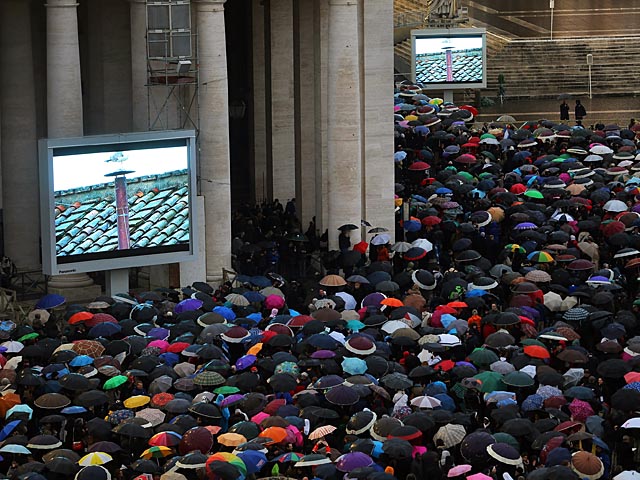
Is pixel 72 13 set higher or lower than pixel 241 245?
higher

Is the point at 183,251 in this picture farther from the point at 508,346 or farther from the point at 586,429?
the point at 586,429

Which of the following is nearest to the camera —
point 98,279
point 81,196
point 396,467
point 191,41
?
point 396,467

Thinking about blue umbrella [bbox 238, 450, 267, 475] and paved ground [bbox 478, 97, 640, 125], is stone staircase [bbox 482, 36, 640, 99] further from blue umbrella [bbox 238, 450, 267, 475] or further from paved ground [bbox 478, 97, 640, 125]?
blue umbrella [bbox 238, 450, 267, 475]

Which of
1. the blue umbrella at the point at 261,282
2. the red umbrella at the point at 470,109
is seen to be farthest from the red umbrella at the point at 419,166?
the blue umbrella at the point at 261,282

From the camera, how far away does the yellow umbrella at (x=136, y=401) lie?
31.6 metres

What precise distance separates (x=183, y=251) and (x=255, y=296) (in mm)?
4681

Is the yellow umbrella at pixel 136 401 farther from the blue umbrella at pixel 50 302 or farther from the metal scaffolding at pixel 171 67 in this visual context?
the metal scaffolding at pixel 171 67

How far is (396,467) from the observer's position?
94.8 feet

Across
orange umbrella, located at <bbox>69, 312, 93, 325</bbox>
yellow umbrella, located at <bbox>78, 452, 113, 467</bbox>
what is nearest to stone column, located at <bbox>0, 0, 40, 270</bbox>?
orange umbrella, located at <bbox>69, 312, 93, 325</bbox>

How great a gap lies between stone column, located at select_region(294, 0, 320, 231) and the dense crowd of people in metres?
3.87

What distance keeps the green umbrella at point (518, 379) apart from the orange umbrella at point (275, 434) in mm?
4896

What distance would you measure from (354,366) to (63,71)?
14234 mm

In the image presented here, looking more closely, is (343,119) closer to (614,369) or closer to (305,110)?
(305,110)

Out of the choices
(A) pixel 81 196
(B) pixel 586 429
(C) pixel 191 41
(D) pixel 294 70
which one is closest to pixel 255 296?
(A) pixel 81 196
